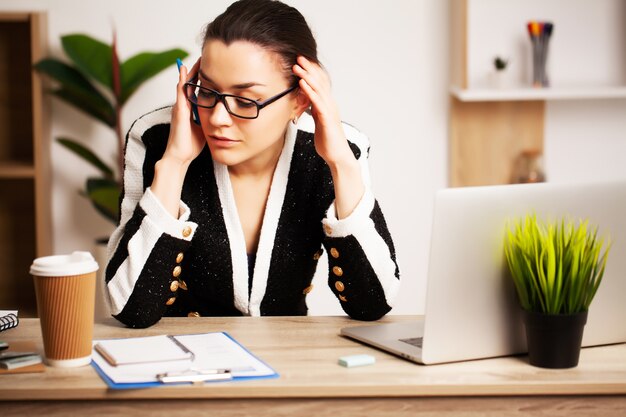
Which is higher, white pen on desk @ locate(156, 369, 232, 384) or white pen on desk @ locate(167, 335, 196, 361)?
white pen on desk @ locate(167, 335, 196, 361)

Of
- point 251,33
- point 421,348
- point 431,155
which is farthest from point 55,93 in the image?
point 421,348

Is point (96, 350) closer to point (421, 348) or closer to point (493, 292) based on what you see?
point (421, 348)

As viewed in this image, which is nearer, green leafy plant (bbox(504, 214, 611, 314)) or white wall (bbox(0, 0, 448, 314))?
green leafy plant (bbox(504, 214, 611, 314))

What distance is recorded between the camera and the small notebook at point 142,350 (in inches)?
52.6

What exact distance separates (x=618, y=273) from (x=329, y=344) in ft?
1.62

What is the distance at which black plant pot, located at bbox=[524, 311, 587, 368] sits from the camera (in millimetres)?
1351

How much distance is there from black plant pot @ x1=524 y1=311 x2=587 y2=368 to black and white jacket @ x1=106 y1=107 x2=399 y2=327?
1.40 ft

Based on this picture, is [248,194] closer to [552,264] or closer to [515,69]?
[552,264]

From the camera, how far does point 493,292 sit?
1.39 metres

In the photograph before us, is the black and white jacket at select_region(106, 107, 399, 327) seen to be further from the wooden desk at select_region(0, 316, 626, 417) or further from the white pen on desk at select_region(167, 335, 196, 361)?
the wooden desk at select_region(0, 316, 626, 417)

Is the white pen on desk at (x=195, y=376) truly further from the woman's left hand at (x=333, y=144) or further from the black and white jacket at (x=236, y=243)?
the woman's left hand at (x=333, y=144)

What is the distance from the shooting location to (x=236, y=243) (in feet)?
6.18

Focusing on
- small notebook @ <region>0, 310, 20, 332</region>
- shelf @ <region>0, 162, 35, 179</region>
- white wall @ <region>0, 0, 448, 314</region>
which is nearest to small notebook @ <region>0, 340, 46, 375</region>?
small notebook @ <region>0, 310, 20, 332</region>

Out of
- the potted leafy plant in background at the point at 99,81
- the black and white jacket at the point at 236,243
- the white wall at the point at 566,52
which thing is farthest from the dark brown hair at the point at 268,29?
the white wall at the point at 566,52
